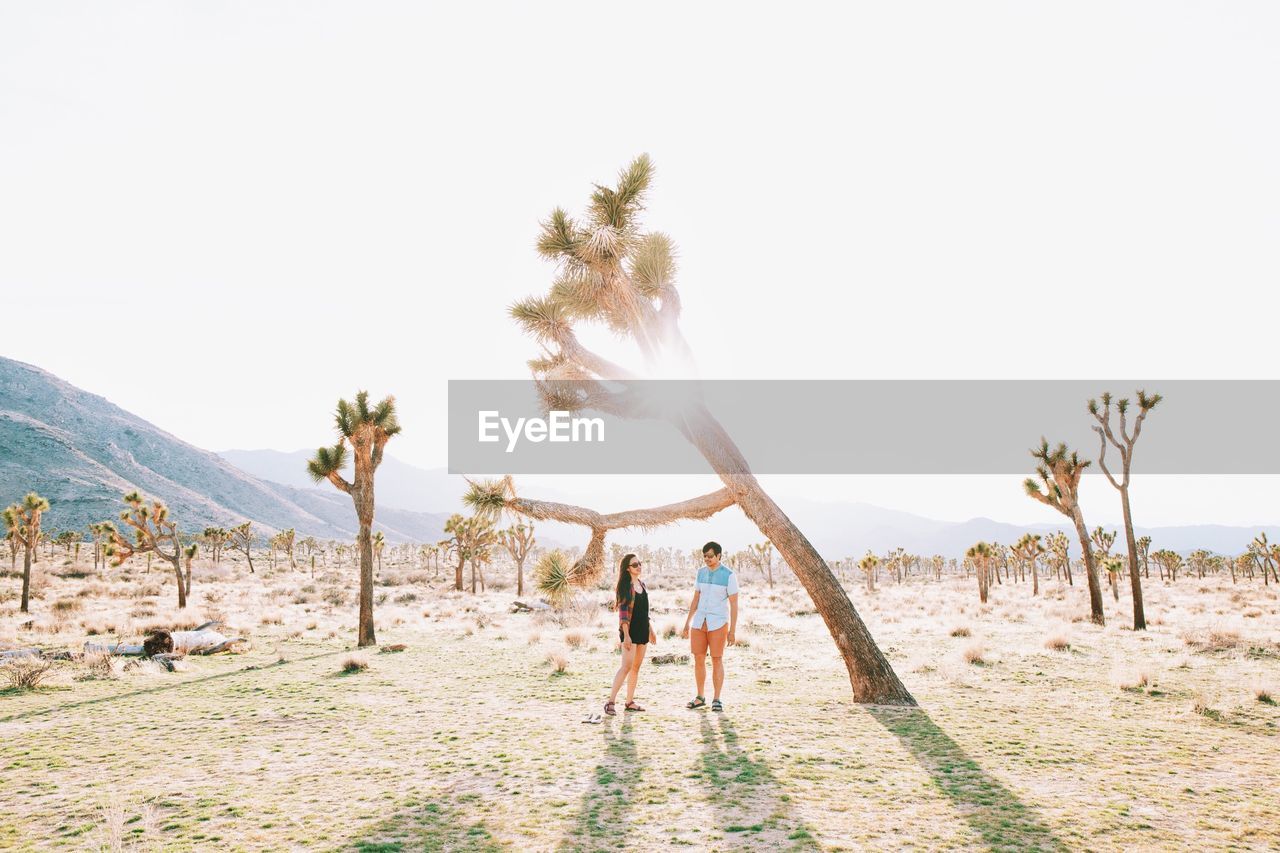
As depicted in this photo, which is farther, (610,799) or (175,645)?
(175,645)

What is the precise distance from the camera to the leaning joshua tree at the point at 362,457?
53.0ft

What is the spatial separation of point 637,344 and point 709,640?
4.52 meters

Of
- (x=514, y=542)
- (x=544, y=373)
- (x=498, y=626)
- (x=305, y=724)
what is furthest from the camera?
(x=514, y=542)

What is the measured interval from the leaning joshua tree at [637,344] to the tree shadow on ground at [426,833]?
4.87m

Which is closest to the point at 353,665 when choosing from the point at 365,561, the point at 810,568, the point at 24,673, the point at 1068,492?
the point at 365,561

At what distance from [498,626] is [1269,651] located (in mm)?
18586

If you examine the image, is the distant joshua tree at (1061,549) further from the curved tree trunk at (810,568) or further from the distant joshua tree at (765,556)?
the curved tree trunk at (810,568)

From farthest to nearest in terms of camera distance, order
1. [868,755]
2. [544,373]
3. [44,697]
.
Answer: [544,373] < [44,697] < [868,755]

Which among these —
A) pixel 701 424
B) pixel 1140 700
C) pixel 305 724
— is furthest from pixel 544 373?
pixel 1140 700

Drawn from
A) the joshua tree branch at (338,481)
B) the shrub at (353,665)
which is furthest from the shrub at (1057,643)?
the joshua tree branch at (338,481)

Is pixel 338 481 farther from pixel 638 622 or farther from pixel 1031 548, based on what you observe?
pixel 1031 548

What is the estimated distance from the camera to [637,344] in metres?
9.87

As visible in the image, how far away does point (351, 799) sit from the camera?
4.96m

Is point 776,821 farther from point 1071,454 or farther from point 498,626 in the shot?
point 1071,454
